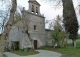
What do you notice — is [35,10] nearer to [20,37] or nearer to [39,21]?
[39,21]

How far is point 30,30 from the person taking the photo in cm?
2858

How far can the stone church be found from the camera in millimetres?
27250

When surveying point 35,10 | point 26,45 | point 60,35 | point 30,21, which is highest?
point 35,10

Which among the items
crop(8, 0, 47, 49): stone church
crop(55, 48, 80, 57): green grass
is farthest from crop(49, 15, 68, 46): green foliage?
crop(55, 48, 80, 57): green grass

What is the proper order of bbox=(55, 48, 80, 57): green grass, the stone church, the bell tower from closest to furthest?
bbox=(55, 48, 80, 57): green grass < the stone church < the bell tower

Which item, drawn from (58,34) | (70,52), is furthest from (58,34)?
(70,52)

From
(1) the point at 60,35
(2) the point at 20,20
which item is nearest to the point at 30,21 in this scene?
(2) the point at 20,20

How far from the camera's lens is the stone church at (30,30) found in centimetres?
2725

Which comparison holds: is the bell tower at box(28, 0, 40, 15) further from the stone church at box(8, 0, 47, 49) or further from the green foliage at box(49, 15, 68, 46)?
the green foliage at box(49, 15, 68, 46)

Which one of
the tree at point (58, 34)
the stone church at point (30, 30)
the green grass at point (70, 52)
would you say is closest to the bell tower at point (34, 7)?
the stone church at point (30, 30)

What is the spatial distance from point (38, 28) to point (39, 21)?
1.52 m

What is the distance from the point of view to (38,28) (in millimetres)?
30531

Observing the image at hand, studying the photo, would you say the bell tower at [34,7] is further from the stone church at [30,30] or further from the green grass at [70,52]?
the green grass at [70,52]

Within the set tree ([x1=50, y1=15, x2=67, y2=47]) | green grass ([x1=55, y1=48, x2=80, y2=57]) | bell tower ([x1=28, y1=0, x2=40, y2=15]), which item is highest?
bell tower ([x1=28, y1=0, x2=40, y2=15])
